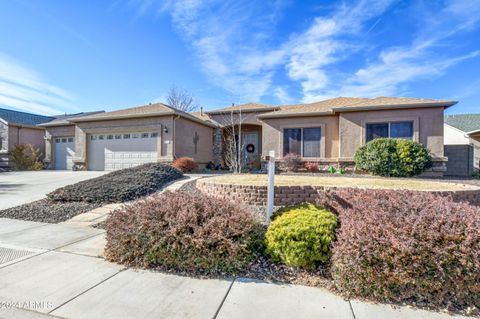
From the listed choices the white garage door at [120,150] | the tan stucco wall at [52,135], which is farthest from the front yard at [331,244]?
the tan stucco wall at [52,135]

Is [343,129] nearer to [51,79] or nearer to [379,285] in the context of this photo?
[379,285]

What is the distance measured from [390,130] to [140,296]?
13.6 meters

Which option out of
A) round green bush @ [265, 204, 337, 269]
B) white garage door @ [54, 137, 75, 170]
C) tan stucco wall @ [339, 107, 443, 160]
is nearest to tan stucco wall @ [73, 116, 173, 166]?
white garage door @ [54, 137, 75, 170]

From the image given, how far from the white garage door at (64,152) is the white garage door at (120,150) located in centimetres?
340

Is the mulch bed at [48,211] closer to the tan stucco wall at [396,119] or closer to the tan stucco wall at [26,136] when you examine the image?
the tan stucco wall at [396,119]

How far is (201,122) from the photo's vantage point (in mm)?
16984

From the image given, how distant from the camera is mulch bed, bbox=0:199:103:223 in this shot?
5.77 m

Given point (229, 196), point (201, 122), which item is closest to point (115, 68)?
point (201, 122)

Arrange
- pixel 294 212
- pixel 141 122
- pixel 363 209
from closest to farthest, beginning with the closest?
pixel 363 209
pixel 294 212
pixel 141 122

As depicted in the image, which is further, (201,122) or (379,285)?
A: (201,122)

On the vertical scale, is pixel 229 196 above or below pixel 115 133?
below

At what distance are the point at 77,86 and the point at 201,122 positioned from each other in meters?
7.40

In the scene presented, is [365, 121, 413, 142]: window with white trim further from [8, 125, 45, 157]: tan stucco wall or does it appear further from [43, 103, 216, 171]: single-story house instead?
[8, 125, 45, 157]: tan stucco wall

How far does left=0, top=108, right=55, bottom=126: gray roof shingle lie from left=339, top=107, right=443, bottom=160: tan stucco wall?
25.2 meters
